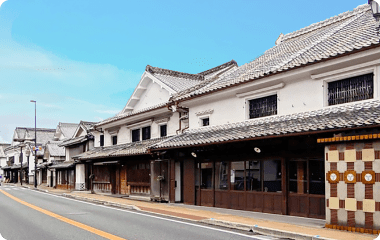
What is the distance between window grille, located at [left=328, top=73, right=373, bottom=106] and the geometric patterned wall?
307cm

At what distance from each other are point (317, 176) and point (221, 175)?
5.45 m

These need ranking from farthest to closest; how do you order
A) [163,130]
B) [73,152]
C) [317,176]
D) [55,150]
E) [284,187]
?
1. [55,150]
2. [73,152]
3. [163,130]
4. [284,187]
5. [317,176]

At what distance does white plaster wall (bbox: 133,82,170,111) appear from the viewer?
27.1 metres

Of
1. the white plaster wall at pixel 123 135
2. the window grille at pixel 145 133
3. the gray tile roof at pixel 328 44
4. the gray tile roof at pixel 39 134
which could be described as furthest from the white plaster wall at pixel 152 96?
the gray tile roof at pixel 39 134

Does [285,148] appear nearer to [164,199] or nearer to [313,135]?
[313,135]

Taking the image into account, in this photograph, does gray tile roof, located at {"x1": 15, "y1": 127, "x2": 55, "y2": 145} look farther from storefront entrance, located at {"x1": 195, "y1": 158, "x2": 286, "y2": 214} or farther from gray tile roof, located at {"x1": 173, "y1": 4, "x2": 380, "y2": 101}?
storefront entrance, located at {"x1": 195, "y1": 158, "x2": 286, "y2": 214}

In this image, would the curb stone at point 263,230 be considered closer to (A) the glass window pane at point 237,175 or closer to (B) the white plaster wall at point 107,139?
(A) the glass window pane at point 237,175

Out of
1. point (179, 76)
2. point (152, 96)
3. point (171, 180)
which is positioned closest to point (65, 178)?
point (152, 96)

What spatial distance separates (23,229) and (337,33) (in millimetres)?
15280

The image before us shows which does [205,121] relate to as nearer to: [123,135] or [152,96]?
[152,96]

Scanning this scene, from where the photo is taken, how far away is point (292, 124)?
48.1 ft

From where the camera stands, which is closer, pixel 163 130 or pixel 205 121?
pixel 205 121

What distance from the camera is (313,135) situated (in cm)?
1365

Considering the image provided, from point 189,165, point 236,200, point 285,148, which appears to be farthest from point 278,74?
point 189,165
